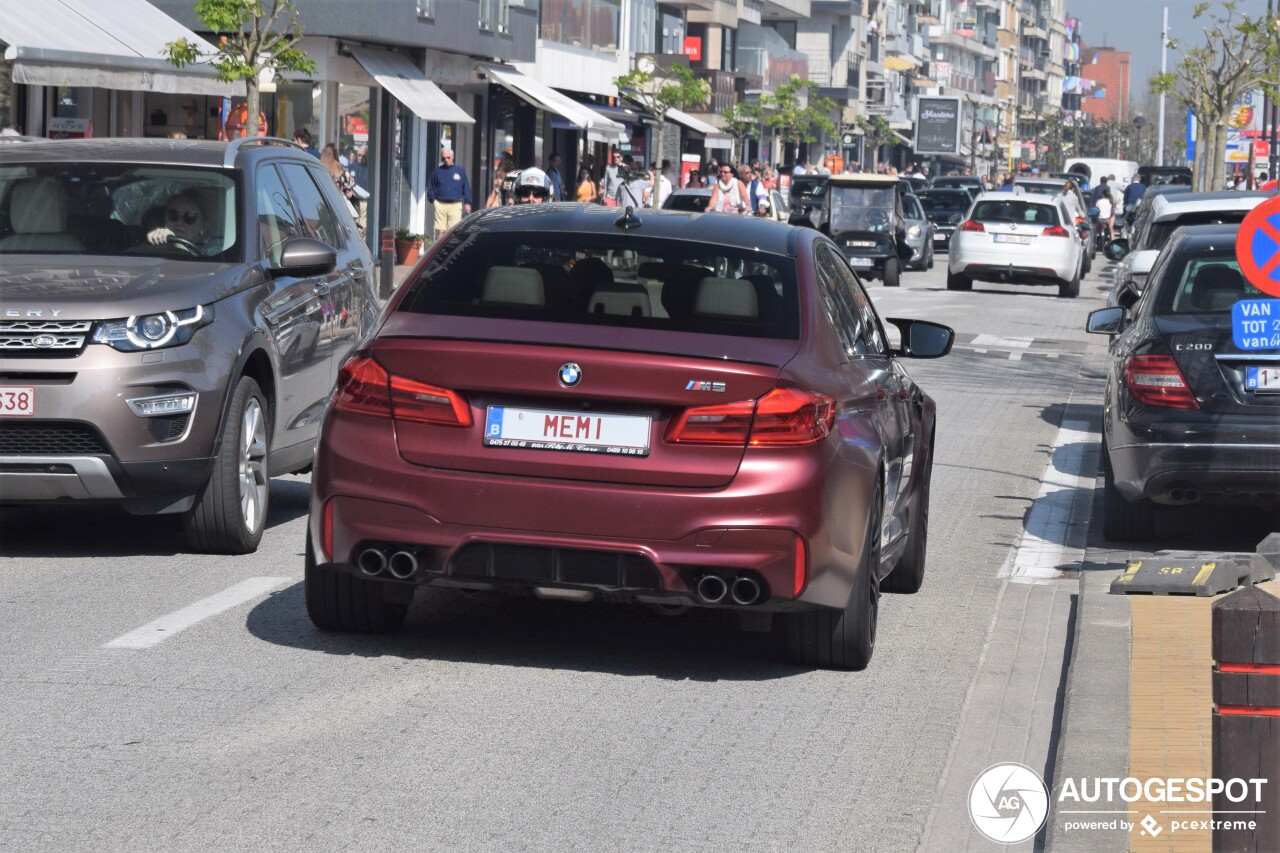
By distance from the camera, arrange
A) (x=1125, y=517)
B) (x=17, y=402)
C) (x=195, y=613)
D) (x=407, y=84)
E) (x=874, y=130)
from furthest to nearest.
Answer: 1. (x=874, y=130)
2. (x=407, y=84)
3. (x=1125, y=517)
4. (x=17, y=402)
5. (x=195, y=613)

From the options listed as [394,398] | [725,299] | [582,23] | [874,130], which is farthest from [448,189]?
[874,130]

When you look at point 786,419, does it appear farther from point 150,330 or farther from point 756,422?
point 150,330

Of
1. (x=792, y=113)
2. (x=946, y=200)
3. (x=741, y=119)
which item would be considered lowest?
(x=946, y=200)

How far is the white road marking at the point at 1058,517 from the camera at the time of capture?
9875 mm

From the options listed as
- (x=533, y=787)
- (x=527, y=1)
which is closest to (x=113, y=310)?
(x=533, y=787)

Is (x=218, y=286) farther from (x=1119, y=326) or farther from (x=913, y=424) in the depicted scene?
(x=1119, y=326)

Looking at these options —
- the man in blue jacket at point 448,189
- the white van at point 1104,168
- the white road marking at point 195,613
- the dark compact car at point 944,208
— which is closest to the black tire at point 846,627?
the white road marking at point 195,613

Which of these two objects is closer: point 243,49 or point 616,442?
point 616,442

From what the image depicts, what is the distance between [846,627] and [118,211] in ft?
14.2

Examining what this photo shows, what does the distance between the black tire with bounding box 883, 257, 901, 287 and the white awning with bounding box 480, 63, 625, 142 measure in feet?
31.4

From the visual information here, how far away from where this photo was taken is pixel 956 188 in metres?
56.2

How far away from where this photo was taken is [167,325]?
8.80 meters

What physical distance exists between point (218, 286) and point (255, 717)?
3.30 m

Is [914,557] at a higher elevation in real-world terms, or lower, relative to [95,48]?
lower
